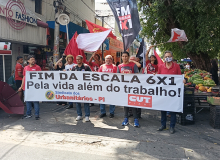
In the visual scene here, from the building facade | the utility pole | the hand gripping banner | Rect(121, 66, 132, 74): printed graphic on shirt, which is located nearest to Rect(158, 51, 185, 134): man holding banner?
Rect(121, 66, 132, 74): printed graphic on shirt

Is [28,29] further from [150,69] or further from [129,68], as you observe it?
[129,68]

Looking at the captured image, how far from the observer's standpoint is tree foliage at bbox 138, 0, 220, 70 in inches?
370

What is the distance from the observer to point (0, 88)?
6.52 metres

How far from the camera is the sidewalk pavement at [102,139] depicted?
4020 millimetres

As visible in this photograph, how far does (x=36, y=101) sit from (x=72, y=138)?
6.76 ft

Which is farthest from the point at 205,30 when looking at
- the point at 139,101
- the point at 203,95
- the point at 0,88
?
the point at 0,88

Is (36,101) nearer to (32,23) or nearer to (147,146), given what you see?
(147,146)

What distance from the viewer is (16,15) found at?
1017 cm

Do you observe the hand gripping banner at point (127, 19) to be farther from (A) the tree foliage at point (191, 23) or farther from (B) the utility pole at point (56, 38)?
(B) the utility pole at point (56, 38)

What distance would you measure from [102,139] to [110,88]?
1498 millimetres

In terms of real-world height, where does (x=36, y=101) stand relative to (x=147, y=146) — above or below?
above

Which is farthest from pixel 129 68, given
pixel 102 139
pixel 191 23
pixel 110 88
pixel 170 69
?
pixel 191 23

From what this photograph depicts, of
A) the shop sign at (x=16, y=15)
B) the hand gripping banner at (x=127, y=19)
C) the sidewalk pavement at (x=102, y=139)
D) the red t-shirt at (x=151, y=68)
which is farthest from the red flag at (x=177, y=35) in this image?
the shop sign at (x=16, y=15)

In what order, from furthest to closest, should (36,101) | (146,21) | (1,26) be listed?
(146,21)
(1,26)
(36,101)
